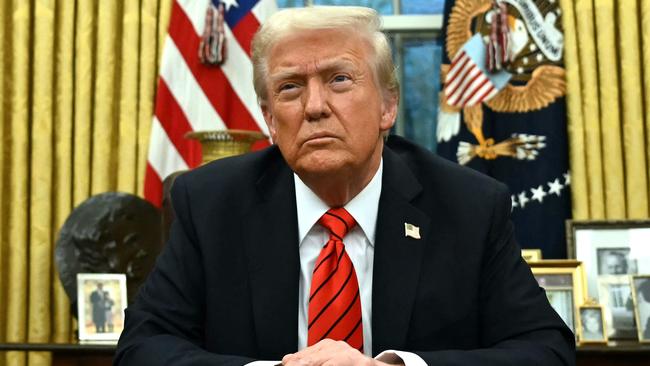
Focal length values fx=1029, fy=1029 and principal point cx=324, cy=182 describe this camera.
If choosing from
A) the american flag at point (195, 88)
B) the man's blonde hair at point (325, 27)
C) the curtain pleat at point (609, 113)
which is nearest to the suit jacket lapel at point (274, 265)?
the man's blonde hair at point (325, 27)

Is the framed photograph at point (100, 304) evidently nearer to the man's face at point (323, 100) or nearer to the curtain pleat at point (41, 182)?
the curtain pleat at point (41, 182)

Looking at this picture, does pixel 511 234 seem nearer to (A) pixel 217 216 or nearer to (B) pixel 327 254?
(B) pixel 327 254

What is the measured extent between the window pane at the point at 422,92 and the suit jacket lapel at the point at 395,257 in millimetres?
2105

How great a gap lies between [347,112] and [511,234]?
0.46m

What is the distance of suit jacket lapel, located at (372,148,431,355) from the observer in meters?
2.07

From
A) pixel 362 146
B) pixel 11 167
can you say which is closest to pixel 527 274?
pixel 362 146

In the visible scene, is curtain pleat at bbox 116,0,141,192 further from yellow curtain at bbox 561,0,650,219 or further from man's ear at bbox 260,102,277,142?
man's ear at bbox 260,102,277,142

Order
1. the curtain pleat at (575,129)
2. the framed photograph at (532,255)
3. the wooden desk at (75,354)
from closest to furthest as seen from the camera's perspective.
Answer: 1. the wooden desk at (75,354)
2. the framed photograph at (532,255)
3. the curtain pleat at (575,129)

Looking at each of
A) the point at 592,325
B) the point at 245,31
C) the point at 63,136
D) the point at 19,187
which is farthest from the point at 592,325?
the point at 19,187

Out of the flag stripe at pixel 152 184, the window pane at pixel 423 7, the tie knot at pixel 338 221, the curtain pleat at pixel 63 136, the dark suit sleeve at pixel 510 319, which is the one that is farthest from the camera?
the window pane at pixel 423 7

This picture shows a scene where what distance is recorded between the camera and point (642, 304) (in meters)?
3.53

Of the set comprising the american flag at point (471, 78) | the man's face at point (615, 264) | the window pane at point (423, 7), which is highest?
the window pane at point (423, 7)

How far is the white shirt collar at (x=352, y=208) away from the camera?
2209 millimetres

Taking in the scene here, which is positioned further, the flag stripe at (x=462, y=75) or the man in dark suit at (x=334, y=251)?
the flag stripe at (x=462, y=75)
